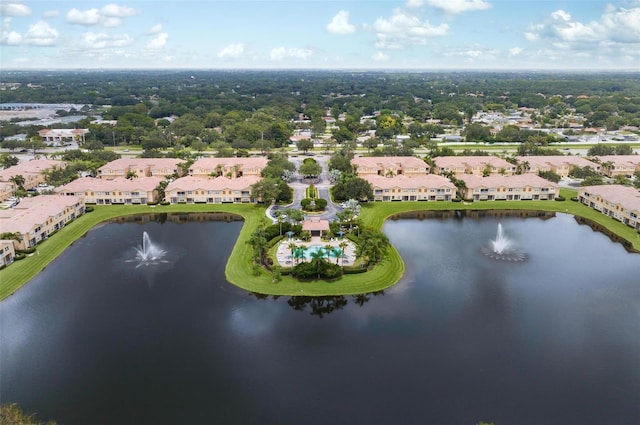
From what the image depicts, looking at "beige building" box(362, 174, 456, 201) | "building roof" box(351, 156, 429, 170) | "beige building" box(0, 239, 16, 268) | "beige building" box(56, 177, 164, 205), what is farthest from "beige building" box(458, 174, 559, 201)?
"beige building" box(0, 239, 16, 268)

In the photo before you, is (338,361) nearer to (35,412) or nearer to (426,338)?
(426,338)

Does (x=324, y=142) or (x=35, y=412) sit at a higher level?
(x=324, y=142)

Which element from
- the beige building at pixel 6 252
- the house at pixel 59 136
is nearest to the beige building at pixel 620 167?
the beige building at pixel 6 252

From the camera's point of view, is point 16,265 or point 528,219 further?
point 528,219

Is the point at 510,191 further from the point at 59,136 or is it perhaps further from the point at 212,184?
the point at 59,136

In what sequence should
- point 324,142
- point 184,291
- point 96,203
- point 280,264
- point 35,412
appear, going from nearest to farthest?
point 35,412, point 184,291, point 280,264, point 96,203, point 324,142

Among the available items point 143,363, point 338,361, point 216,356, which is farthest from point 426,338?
point 143,363

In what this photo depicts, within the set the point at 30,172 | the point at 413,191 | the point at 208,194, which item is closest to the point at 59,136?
the point at 30,172
